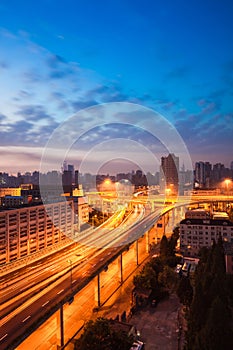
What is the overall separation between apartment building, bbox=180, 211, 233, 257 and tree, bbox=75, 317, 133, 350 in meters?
5.76

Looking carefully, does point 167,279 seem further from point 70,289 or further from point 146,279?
point 70,289

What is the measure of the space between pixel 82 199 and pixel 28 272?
7644 millimetres

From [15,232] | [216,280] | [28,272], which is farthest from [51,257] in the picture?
[216,280]

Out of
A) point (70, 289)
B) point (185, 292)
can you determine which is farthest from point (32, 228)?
Result: point (185, 292)

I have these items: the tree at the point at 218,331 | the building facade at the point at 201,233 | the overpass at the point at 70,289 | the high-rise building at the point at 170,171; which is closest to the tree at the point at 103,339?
the overpass at the point at 70,289

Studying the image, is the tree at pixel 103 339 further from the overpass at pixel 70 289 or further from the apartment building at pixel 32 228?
the apartment building at pixel 32 228

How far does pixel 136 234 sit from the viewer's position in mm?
9500

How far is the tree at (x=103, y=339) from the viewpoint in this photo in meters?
3.62

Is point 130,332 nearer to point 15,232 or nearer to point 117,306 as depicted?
point 117,306

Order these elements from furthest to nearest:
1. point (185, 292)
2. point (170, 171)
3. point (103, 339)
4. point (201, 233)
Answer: point (170, 171), point (201, 233), point (185, 292), point (103, 339)

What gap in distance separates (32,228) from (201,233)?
6.19m

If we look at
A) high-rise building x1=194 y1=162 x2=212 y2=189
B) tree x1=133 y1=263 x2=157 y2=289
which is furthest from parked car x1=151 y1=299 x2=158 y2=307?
high-rise building x1=194 y1=162 x2=212 y2=189

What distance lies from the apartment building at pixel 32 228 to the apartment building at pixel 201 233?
17.4ft

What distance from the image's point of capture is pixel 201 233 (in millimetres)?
9031
